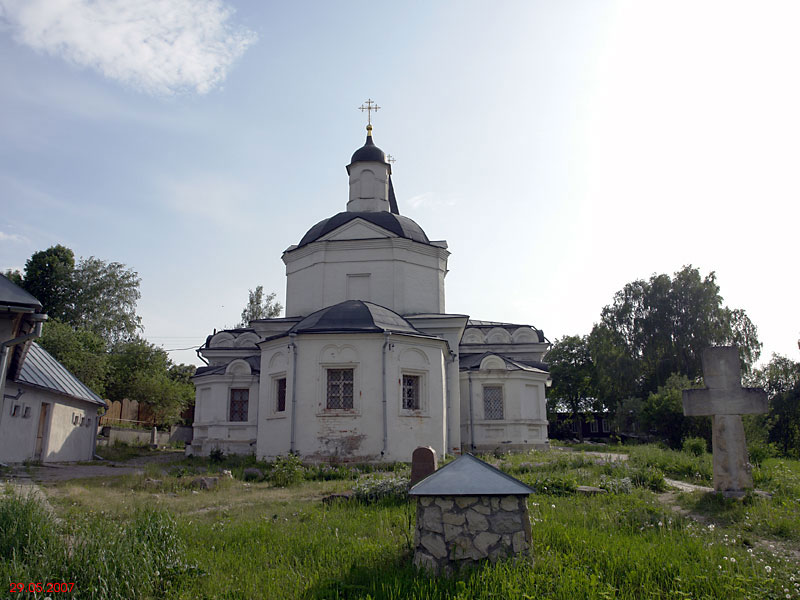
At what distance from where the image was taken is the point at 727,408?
9609 mm

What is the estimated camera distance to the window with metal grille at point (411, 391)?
17.7 meters

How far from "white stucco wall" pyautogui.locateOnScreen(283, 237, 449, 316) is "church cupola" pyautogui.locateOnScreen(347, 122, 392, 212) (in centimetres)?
295

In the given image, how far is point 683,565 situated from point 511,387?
55.6 feet

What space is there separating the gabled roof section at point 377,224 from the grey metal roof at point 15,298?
46.6 ft

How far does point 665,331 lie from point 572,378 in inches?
490

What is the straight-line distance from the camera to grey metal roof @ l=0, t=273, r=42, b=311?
336 inches

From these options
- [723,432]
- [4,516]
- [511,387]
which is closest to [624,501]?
[723,432]

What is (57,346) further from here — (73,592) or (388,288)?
(73,592)

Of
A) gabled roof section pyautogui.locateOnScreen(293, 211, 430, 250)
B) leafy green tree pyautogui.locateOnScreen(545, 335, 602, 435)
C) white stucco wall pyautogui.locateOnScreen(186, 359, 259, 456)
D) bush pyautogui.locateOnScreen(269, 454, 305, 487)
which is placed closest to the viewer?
bush pyautogui.locateOnScreen(269, 454, 305, 487)

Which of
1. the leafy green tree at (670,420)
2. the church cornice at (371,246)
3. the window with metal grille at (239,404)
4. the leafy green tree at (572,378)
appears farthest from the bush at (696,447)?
the leafy green tree at (572,378)

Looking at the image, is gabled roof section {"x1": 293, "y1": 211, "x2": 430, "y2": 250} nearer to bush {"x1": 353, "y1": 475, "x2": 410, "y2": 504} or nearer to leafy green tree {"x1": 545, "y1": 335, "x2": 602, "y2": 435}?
bush {"x1": 353, "y1": 475, "x2": 410, "y2": 504}

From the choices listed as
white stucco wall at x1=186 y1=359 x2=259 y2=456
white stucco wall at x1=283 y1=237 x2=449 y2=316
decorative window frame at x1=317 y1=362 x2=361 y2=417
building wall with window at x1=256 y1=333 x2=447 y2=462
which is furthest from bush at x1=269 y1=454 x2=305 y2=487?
white stucco wall at x1=283 y1=237 x2=449 y2=316

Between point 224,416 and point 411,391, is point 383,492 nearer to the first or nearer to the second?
point 411,391

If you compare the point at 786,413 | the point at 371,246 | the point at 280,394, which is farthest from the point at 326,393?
the point at 786,413
